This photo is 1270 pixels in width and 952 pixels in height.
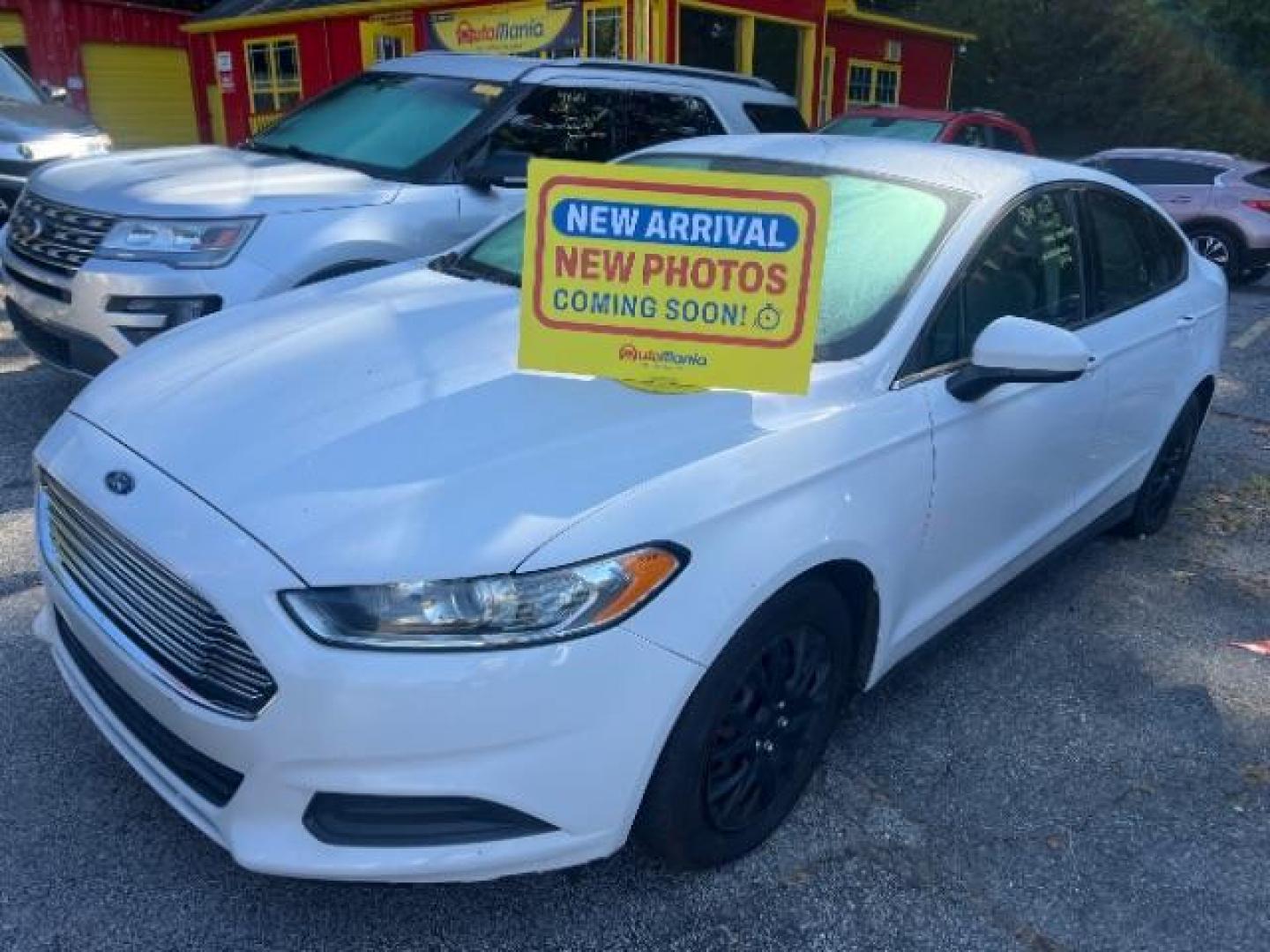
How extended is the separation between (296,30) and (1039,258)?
1637cm

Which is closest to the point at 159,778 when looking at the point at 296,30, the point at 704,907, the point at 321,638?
the point at 321,638

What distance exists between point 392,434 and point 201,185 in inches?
118

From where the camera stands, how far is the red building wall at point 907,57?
60.7 ft

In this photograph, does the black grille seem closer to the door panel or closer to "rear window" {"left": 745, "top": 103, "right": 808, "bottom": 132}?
the door panel

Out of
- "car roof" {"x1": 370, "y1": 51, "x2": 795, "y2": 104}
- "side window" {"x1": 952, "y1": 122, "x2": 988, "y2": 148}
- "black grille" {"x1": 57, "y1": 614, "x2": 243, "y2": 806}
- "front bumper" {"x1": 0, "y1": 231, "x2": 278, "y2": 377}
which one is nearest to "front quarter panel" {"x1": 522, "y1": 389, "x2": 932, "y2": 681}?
"black grille" {"x1": 57, "y1": 614, "x2": 243, "y2": 806}

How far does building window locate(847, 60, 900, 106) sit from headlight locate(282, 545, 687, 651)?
61.1ft

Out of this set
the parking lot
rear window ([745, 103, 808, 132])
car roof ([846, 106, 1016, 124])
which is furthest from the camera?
car roof ([846, 106, 1016, 124])

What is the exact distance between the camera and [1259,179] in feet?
40.7

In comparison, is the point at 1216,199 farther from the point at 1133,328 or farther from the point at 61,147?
the point at 61,147

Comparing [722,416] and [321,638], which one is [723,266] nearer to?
[722,416]

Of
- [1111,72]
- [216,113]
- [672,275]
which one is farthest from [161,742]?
[1111,72]

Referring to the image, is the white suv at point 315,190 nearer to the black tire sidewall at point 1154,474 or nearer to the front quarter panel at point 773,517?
the front quarter panel at point 773,517

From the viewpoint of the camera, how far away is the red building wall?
18.5m

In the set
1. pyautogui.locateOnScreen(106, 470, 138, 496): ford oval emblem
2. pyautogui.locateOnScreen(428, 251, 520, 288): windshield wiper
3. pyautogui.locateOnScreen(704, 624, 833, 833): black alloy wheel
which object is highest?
pyautogui.locateOnScreen(428, 251, 520, 288): windshield wiper
